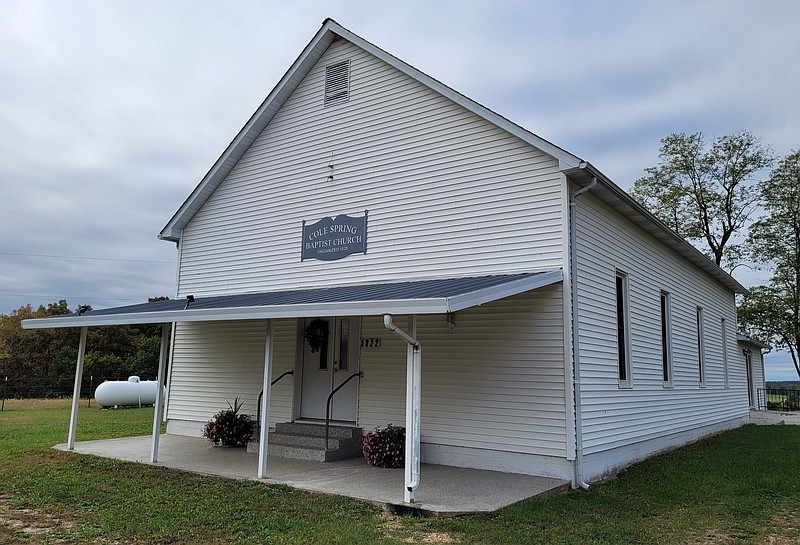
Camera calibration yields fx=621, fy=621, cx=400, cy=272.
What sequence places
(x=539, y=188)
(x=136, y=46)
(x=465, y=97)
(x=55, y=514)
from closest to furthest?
(x=55, y=514)
(x=539, y=188)
(x=465, y=97)
(x=136, y=46)

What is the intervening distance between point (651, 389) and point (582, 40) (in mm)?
7920

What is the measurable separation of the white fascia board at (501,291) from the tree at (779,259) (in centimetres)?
2567

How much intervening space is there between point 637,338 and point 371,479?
5387 mm

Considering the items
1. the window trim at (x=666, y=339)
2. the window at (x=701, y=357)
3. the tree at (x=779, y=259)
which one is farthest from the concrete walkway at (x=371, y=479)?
the tree at (x=779, y=259)

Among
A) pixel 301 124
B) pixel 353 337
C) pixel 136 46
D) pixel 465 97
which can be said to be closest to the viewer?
pixel 465 97

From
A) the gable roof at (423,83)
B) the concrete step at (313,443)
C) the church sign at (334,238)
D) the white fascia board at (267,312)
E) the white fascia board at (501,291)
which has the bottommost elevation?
the concrete step at (313,443)

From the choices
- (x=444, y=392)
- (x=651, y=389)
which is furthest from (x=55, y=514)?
(x=651, y=389)

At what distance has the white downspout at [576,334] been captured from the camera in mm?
8070

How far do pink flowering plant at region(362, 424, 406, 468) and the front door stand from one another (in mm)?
1356

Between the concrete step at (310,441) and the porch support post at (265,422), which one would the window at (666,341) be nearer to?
the concrete step at (310,441)

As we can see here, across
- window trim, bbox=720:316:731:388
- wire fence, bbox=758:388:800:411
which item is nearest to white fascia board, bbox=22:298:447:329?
window trim, bbox=720:316:731:388

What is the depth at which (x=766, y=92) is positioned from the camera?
21.7 meters

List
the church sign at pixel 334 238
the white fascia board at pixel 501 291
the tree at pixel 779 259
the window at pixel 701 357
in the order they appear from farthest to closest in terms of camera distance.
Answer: the tree at pixel 779 259 → the window at pixel 701 357 → the church sign at pixel 334 238 → the white fascia board at pixel 501 291

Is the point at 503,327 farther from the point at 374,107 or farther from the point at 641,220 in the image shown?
the point at 374,107
